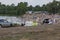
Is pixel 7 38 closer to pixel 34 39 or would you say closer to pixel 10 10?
pixel 34 39

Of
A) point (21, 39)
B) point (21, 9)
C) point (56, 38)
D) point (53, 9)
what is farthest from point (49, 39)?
point (21, 9)

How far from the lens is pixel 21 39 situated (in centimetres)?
1437

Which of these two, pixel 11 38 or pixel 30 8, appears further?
pixel 30 8

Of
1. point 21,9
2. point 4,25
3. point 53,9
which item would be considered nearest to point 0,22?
point 4,25

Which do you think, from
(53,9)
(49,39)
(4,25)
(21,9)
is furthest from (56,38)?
(21,9)

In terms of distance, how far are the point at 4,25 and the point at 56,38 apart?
1718cm

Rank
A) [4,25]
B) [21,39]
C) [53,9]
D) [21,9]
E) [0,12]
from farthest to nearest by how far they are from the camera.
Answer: [0,12]
[21,9]
[53,9]
[4,25]
[21,39]

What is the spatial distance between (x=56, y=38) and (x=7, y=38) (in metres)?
3.21

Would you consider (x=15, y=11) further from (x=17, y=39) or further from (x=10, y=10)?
(x=17, y=39)

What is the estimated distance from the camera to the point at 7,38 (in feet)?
49.2

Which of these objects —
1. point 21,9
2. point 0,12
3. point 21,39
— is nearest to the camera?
point 21,39

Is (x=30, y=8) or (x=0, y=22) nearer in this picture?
(x=0, y=22)

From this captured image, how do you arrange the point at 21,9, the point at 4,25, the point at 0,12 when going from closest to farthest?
1. the point at 4,25
2. the point at 21,9
3. the point at 0,12

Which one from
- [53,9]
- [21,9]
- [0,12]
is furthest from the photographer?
[0,12]
